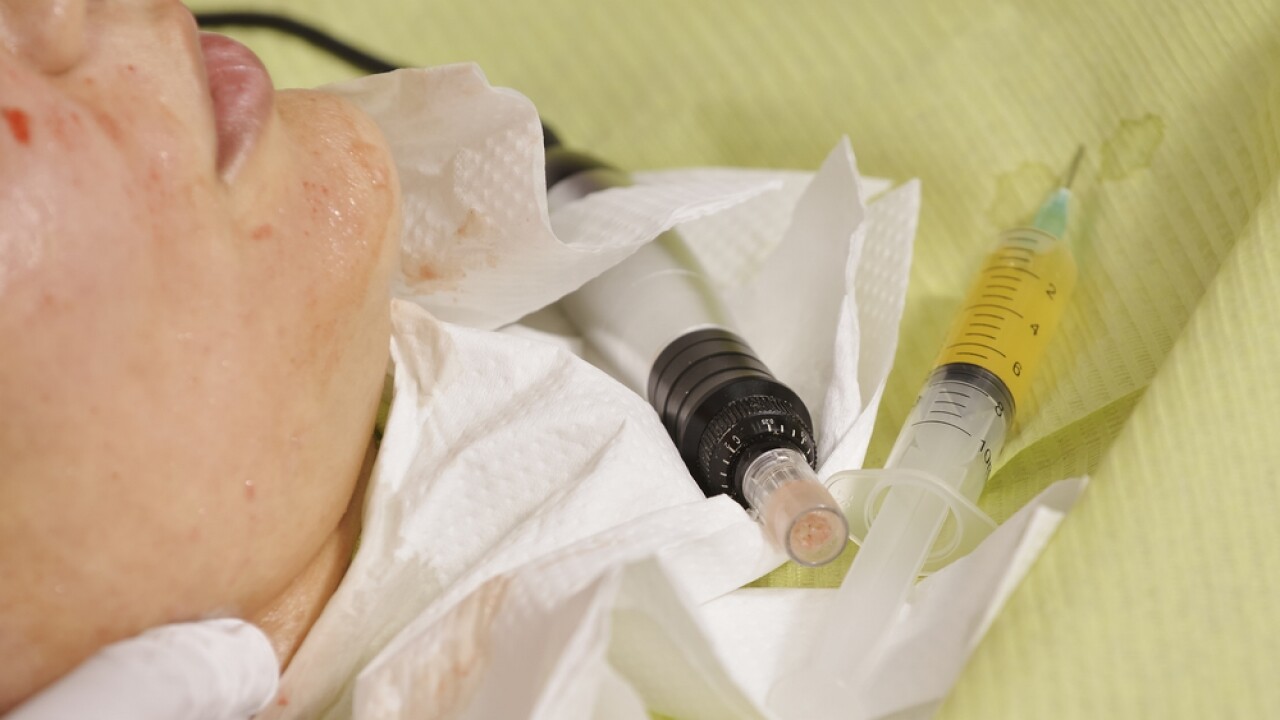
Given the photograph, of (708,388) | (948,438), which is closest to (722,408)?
(708,388)

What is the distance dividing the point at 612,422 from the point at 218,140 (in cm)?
27

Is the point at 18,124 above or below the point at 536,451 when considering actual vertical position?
above

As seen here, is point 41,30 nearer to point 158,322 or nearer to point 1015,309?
point 158,322

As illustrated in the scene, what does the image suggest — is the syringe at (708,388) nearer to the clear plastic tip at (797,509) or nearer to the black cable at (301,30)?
the clear plastic tip at (797,509)

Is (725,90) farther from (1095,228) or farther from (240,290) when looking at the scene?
(240,290)

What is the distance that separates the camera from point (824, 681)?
0.56 meters

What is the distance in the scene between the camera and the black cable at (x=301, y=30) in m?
1.02

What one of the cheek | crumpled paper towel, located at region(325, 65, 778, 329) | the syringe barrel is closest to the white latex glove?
the cheek

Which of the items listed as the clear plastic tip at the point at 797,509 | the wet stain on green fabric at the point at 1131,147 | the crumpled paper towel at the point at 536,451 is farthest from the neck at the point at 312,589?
the wet stain on green fabric at the point at 1131,147

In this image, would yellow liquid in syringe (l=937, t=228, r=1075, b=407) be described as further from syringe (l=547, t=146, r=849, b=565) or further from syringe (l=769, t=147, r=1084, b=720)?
syringe (l=547, t=146, r=849, b=565)

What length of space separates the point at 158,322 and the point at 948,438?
47 cm

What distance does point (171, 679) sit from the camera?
1.52ft

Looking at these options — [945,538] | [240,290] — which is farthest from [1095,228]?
[240,290]

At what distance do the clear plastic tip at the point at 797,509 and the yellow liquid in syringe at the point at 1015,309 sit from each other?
0.64ft
